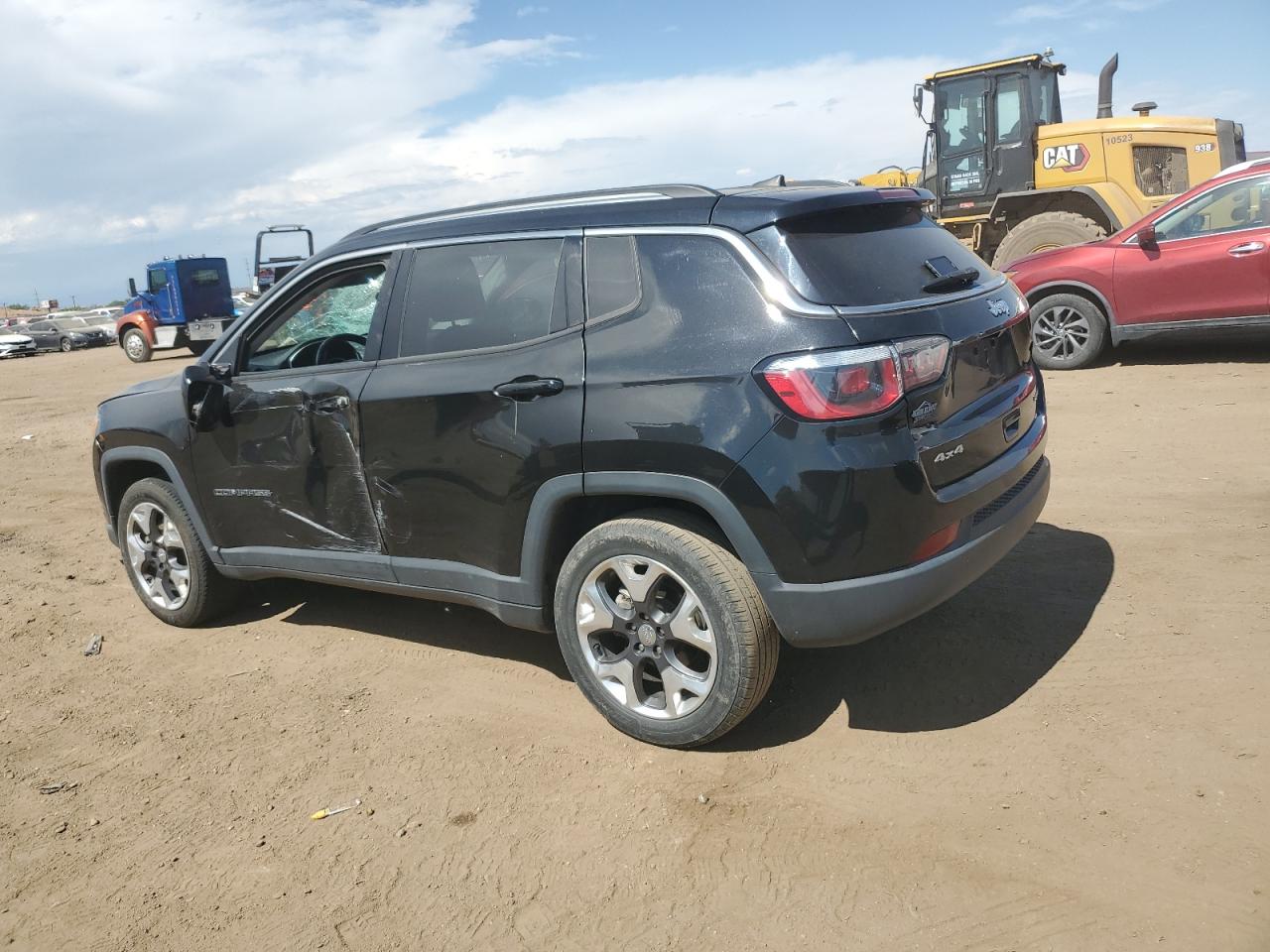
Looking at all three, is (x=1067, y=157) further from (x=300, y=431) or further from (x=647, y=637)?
(x=647, y=637)

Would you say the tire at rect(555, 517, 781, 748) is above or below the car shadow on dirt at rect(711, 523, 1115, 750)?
above

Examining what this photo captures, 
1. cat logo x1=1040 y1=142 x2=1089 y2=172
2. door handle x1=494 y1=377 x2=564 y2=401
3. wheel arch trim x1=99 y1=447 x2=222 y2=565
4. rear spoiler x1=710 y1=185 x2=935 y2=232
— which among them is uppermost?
cat logo x1=1040 y1=142 x2=1089 y2=172

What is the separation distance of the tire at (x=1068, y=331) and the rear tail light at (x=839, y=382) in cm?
743

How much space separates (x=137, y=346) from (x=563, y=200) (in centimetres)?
2349

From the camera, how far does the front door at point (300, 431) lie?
4125 mm

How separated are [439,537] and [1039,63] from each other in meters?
12.8

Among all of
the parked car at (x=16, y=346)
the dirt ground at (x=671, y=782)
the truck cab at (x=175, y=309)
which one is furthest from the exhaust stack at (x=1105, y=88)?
the parked car at (x=16, y=346)

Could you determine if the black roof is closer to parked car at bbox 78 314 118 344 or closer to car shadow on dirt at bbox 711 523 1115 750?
car shadow on dirt at bbox 711 523 1115 750

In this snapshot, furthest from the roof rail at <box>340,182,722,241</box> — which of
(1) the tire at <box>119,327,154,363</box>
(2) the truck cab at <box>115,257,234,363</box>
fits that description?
(1) the tire at <box>119,327,154,363</box>

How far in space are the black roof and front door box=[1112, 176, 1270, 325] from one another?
6248 mm

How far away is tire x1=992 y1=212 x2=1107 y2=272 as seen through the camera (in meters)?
12.7

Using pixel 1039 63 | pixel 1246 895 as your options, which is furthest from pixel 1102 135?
pixel 1246 895

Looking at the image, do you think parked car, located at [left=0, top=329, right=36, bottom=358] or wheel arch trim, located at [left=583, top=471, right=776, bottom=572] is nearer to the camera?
wheel arch trim, located at [left=583, top=471, right=776, bottom=572]

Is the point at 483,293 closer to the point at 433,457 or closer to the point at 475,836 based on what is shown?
the point at 433,457
